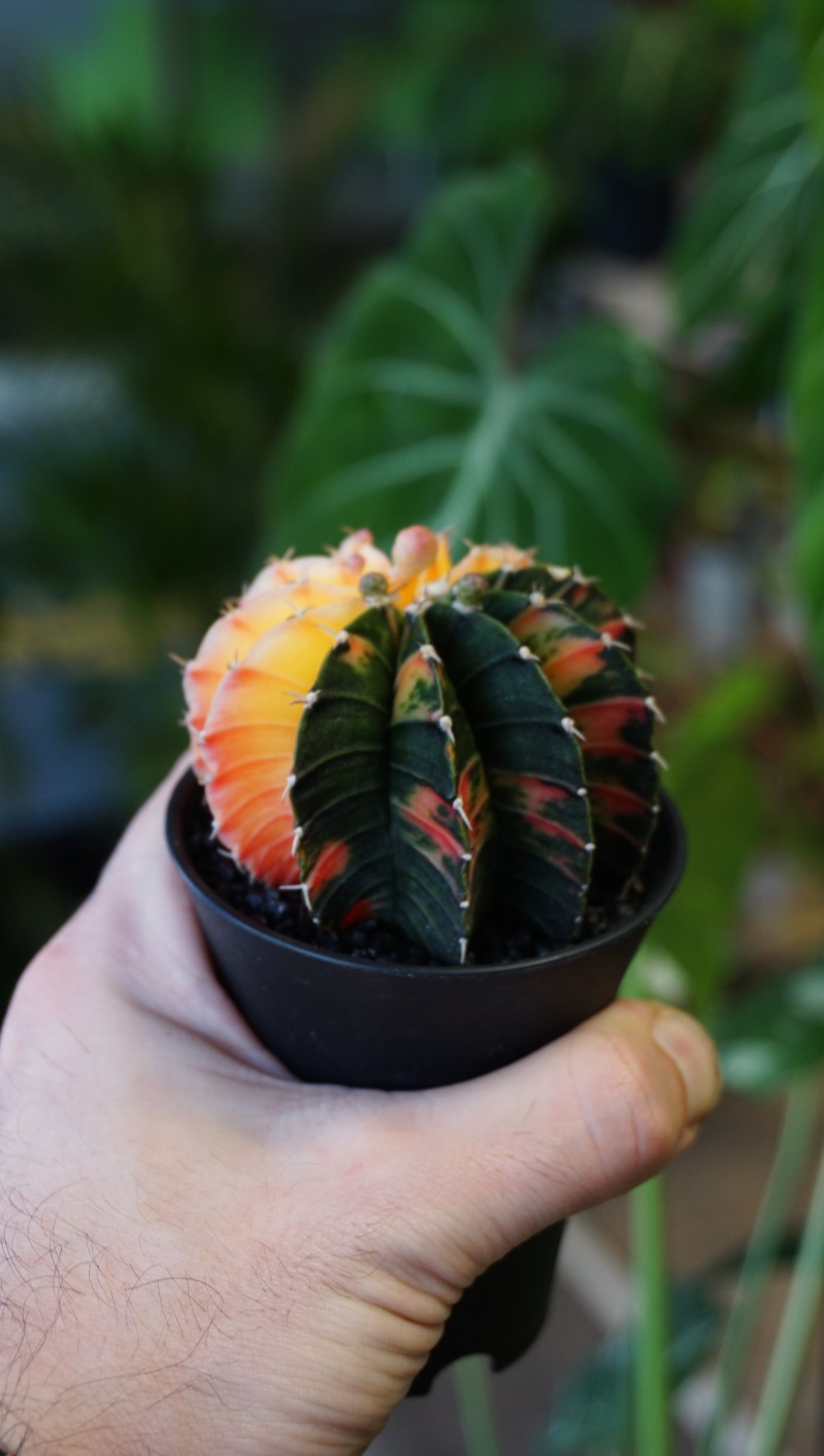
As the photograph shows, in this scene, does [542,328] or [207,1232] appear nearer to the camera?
[207,1232]

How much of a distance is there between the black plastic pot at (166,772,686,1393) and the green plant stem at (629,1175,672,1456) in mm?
112

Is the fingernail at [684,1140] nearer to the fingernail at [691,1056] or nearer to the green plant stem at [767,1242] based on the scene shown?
the fingernail at [691,1056]

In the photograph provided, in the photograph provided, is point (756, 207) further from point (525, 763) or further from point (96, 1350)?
point (96, 1350)

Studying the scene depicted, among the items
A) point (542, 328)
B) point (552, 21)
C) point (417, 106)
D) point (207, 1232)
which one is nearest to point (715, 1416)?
point (207, 1232)

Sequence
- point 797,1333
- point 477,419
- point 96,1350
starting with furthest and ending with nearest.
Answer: point 477,419 → point 797,1333 → point 96,1350

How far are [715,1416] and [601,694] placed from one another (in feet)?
2.14

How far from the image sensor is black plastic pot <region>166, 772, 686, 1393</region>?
42cm

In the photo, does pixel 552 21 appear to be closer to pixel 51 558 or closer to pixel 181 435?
pixel 181 435

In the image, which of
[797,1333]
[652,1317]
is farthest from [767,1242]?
[652,1317]

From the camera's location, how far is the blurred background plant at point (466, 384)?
99 centimetres

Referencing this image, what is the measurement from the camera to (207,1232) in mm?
423

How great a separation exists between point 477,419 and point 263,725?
788mm

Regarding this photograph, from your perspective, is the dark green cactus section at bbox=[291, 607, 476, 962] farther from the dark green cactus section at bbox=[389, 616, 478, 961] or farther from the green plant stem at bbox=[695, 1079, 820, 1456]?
the green plant stem at bbox=[695, 1079, 820, 1456]

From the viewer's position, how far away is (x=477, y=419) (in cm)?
116
